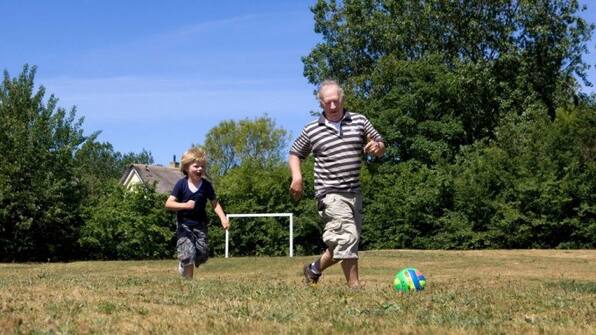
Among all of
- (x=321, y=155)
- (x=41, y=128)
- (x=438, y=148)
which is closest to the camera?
(x=321, y=155)

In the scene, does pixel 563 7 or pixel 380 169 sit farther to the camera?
pixel 563 7

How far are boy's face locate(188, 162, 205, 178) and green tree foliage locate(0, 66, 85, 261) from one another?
14.7 meters

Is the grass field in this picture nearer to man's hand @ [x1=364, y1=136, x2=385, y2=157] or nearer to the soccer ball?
the soccer ball

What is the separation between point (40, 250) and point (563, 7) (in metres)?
25.9

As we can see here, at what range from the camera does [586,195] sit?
858 inches

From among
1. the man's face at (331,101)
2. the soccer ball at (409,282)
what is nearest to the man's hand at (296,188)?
the man's face at (331,101)

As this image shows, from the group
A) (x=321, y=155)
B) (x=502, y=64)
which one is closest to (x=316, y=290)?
(x=321, y=155)

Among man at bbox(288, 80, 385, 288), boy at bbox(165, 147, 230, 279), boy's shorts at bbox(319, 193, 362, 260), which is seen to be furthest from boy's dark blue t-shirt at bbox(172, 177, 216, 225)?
boy's shorts at bbox(319, 193, 362, 260)

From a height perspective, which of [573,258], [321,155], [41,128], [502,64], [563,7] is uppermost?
[563,7]

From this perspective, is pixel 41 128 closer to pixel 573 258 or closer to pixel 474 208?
pixel 474 208

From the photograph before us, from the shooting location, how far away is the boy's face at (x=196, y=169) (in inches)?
376

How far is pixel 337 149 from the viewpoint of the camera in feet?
24.6

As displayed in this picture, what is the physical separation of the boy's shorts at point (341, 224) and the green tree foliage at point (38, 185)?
17.3 meters

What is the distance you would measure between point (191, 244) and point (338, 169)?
2.84 metres
